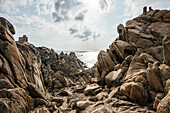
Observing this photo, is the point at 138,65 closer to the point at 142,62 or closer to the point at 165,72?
the point at 142,62

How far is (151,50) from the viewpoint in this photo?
27281 mm

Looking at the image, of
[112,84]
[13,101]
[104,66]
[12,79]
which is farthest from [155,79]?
[12,79]

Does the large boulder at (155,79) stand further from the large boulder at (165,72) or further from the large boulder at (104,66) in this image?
the large boulder at (104,66)

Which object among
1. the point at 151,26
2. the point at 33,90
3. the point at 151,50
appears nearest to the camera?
the point at 33,90

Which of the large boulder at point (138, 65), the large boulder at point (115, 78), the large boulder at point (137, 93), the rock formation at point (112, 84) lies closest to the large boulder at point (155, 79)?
the rock formation at point (112, 84)

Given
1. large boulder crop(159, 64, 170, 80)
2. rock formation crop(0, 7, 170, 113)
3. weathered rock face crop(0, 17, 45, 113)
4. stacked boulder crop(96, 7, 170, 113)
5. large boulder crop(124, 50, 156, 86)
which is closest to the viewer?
weathered rock face crop(0, 17, 45, 113)

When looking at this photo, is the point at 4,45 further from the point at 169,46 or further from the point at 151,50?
the point at 151,50

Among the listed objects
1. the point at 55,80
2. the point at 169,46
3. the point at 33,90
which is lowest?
the point at 55,80

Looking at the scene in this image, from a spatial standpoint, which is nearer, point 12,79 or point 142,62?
point 12,79

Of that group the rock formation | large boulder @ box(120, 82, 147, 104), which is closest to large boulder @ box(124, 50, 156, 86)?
the rock formation

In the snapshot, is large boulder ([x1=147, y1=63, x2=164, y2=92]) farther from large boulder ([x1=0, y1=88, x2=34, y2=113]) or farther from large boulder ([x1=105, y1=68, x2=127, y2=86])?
large boulder ([x1=0, y1=88, x2=34, y2=113])

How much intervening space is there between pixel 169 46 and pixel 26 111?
2825cm

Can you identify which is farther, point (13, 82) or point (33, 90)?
point (33, 90)

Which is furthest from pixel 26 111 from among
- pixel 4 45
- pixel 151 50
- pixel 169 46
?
pixel 151 50
